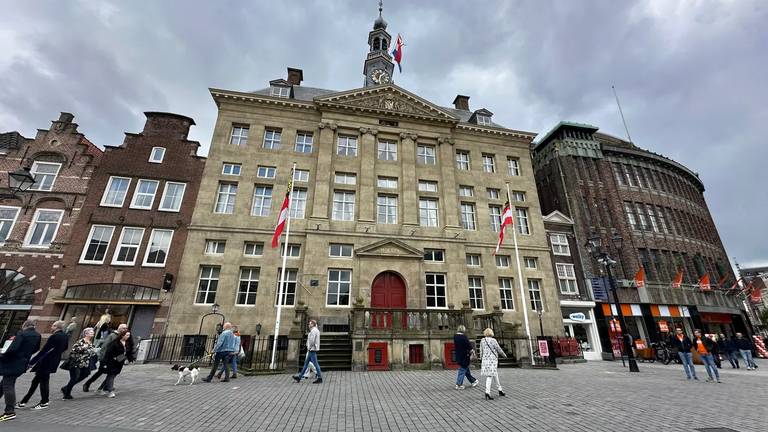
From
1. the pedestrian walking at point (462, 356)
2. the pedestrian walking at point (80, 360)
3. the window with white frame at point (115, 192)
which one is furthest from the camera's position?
the window with white frame at point (115, 192)

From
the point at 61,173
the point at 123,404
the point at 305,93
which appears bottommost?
the point at 123,404

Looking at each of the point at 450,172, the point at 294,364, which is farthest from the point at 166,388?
the point at 450,172

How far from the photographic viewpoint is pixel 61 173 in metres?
20.7

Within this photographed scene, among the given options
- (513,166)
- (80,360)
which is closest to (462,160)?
(513,166)

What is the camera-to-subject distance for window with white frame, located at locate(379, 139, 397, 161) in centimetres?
2564

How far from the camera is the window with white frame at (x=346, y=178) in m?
23.9

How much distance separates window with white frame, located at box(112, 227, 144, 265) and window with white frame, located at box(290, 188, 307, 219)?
9432 millimetres

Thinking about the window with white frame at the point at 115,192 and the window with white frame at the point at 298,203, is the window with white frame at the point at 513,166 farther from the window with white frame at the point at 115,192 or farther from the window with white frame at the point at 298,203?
the window with white frame at the point at 115,192

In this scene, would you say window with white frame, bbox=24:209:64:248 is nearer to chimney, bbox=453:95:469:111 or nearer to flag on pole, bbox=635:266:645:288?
chimney, bbox=453:95:469:111

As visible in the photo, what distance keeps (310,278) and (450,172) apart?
45.6 ft

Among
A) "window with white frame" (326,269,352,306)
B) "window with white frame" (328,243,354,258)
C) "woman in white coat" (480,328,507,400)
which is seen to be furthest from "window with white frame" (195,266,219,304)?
"woman in white coat" (480,328,507,400)

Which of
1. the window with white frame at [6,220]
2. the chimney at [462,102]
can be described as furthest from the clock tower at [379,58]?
the window with white frame at [6,220]

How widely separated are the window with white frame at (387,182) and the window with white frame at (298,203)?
5.66m

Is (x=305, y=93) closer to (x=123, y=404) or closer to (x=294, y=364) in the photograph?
(x=294, y=364)
